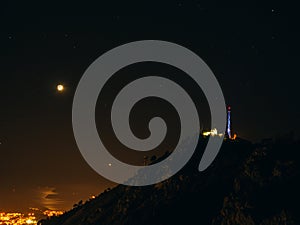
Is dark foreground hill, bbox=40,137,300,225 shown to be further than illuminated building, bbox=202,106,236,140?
No

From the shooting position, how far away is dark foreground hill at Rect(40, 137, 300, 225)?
61.5m

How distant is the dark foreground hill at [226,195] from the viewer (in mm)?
61469

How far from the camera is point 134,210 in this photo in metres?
85.4

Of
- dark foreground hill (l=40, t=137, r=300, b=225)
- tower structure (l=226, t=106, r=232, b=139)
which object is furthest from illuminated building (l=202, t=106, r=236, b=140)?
dark foreground hill (l=40, t=137, r=300, b=225)

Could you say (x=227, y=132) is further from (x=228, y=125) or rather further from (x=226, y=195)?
(x=226, y=195)

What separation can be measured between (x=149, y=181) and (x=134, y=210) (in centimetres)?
1507

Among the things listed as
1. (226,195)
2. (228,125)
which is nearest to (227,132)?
(228,125)

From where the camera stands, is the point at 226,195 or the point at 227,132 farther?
the point at 227,132

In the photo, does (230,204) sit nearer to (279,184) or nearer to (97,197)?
(279,184)

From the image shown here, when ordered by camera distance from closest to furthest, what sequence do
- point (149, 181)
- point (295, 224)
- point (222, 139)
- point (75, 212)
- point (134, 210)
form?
point (295, 224)
point (134, 210)
point (149, 181)
point (222, 139)
point (75, 212)

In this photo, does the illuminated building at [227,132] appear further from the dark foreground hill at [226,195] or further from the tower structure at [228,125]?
Answer: the dark foreground hill at [226,195]

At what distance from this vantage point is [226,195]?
7281 cm

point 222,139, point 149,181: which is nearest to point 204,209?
point 149,181

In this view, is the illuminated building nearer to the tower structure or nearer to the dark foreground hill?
the tower structure
